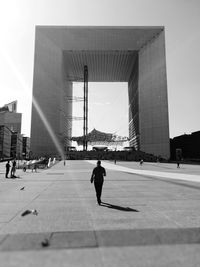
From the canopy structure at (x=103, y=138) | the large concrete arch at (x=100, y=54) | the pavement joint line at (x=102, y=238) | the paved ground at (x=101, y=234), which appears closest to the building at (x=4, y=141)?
the canopy structure at (x=103, y=138)

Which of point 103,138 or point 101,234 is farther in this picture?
point 103,138

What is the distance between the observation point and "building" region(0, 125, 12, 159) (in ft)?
465

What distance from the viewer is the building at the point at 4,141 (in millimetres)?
141750

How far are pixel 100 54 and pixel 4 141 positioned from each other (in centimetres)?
8431

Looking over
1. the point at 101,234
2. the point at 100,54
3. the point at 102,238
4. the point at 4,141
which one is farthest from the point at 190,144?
the point at 4,141

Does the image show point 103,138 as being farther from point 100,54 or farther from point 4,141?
point 4,141

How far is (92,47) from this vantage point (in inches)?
3816

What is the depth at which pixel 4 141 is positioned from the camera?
14612 centimetres

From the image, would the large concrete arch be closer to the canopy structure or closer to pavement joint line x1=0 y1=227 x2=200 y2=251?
the canopy structure

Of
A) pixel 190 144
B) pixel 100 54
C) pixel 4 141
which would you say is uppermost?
pixel 100 54

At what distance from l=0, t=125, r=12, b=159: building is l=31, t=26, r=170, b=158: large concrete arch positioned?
2138 inches

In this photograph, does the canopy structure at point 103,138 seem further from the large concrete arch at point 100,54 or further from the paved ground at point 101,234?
the paved ground at point 101,234

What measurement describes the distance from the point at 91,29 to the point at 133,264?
101 m

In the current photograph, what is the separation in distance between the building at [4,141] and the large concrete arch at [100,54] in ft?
178
